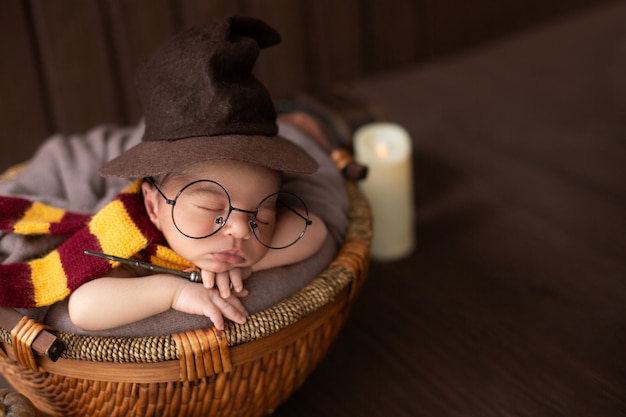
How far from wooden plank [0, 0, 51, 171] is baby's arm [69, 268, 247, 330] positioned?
80 centimetres

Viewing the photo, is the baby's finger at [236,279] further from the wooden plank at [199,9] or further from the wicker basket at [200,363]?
the wooden plank at [199,9]

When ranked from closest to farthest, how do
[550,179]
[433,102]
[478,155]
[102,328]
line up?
1. [102,328]
2. [550,179]
3. [478,155]
4. [433,102]

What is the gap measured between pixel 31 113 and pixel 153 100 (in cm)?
77

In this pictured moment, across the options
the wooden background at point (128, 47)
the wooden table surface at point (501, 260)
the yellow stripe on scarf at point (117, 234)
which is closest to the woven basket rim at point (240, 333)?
the yellow stripe on scarf at point (117, 234)

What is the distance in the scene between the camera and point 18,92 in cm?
153

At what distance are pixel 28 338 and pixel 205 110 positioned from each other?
337 mm

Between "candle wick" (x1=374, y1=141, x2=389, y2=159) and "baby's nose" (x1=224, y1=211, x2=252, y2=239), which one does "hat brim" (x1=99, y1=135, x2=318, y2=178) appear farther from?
"candle wick" (x1=374, y1=141, x2=389, y2=159)

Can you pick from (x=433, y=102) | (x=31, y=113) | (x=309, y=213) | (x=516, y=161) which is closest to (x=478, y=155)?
(x=516, y=161)

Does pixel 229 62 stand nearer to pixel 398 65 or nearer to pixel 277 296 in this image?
pixel 277 296

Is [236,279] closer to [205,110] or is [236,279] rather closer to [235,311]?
[235,311]

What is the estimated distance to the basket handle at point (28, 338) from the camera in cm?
82

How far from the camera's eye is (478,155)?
5.47 feet

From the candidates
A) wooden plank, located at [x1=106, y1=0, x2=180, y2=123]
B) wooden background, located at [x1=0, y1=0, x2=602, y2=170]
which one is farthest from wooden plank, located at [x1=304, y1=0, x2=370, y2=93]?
wooden plank, located at [x1=106, y1=0, x2=180, y2=123]

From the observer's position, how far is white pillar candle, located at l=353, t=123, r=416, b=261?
131 cm
